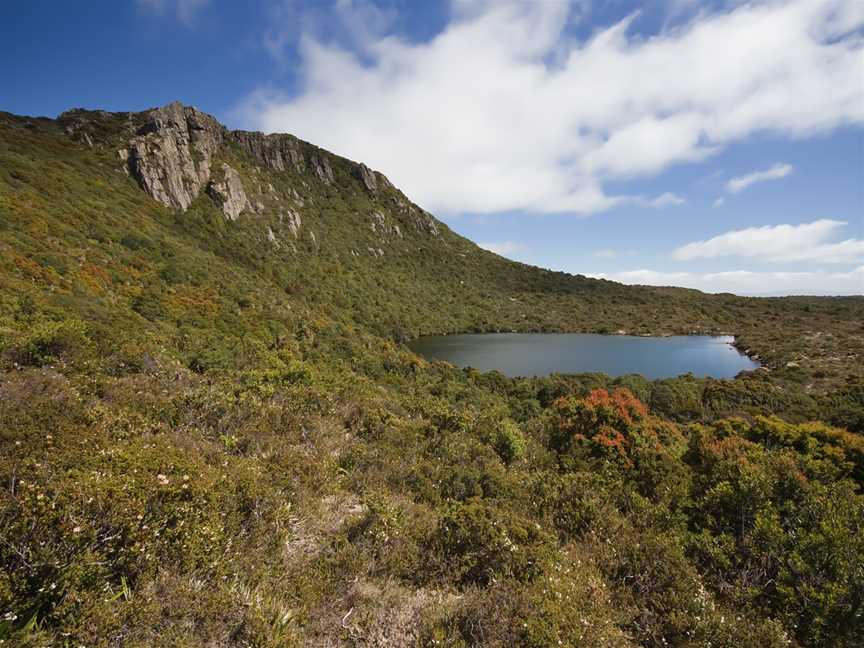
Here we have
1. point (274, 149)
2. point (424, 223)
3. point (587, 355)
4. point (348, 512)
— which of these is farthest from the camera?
point (424, 223)

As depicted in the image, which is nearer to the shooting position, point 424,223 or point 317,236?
point 317,236

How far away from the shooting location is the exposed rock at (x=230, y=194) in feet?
236

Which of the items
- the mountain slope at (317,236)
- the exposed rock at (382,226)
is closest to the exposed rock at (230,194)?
the mountain slope at (317,236)

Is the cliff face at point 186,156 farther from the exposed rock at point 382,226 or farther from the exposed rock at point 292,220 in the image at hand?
the exposed rock at point 382,226

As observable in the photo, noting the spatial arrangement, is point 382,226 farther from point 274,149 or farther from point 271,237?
point 271,237

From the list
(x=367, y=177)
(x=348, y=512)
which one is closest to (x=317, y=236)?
(x=367, y=177)

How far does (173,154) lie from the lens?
6662 centimetres

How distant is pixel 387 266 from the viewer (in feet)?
401

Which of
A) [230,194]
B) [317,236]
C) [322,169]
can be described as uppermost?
[322,169]

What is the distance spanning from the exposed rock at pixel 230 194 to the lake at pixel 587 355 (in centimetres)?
4819

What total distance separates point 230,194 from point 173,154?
446 inches

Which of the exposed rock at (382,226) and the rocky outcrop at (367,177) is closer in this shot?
the exposed rock at (382,226)

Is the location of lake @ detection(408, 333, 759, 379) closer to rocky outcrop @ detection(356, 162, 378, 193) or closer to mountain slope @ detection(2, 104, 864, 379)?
mountain slope @ detection(2, 104, 864, 379)

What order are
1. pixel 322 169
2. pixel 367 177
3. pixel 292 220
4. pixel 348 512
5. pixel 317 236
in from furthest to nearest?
pixel 367 177 < pixel 322 169 < pixel 317 236 < pixel 292 220 < pixel 348 512
